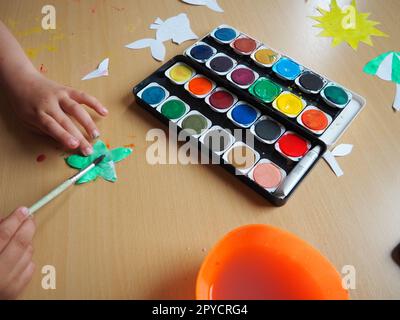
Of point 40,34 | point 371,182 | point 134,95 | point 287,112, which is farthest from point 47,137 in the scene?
point 371,182

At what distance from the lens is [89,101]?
575 mm

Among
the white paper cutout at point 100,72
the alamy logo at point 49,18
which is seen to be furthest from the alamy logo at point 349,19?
the alamy logo at point 49,18

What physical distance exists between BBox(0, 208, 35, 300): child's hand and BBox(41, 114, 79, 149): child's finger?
0.12m

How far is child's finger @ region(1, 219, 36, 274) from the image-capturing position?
1.44 feet

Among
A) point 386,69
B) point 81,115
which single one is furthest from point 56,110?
point 386,69

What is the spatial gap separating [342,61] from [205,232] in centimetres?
44

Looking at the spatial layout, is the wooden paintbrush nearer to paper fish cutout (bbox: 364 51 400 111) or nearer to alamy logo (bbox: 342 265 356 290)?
alamy logo (bbox: 342 265 356 290)

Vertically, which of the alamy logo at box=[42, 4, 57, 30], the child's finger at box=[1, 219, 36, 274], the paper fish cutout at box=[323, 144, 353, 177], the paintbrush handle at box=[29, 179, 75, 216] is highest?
the alamy logo at box=[42, 4, 57, 30]

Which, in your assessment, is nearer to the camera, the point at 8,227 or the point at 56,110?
the point at 8,227

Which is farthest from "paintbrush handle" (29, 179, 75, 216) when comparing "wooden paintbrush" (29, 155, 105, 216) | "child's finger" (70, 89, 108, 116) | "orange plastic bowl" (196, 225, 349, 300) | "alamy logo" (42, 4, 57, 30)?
"alamy logo" (42, 4, 57, 30)

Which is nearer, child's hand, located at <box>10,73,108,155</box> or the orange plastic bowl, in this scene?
the orange plastic bowl

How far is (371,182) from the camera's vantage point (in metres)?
0.53

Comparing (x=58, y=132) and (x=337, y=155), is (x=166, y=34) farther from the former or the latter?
(x=337, y=155)

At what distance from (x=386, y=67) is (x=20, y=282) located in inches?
28.0
